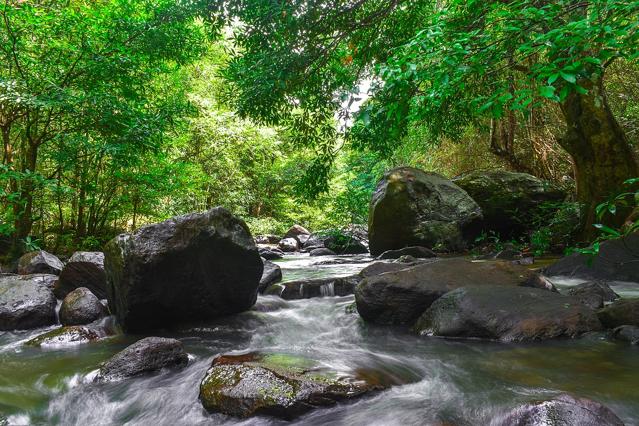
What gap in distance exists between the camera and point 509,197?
1087 cm

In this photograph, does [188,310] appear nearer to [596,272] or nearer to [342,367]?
[342,367]

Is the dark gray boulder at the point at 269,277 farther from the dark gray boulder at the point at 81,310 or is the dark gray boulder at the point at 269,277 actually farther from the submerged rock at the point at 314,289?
the dark gray boulder at the point at 81,310

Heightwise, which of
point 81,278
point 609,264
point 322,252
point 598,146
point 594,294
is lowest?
point 594,294

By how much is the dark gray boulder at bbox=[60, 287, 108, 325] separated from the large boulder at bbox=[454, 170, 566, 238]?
8.84 m

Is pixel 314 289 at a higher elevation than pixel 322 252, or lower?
lower

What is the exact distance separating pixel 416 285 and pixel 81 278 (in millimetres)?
4906

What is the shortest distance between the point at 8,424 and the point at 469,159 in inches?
545

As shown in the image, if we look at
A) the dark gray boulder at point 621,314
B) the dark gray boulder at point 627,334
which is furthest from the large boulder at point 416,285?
the dark gray boulder at point 627,334

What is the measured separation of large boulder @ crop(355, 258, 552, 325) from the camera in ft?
15.7

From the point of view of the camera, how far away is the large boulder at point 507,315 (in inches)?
155

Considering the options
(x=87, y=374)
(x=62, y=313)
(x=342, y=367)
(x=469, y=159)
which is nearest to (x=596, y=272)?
(x=342, y=367)

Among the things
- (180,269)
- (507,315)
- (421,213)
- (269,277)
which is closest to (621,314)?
(507,315)

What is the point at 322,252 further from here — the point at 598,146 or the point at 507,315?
the point at 507,315

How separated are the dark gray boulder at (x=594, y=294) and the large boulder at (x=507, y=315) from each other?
499 millimetres
